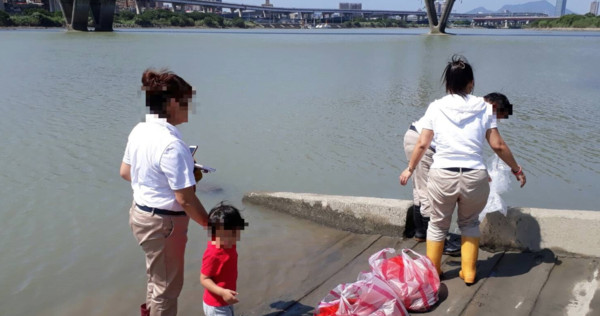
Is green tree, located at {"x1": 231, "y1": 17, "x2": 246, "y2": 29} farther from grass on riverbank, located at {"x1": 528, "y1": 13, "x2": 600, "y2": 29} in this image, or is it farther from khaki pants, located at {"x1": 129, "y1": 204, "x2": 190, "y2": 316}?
khaki pants, located at {"x1": 129, "y1": 204, "x2": 190, "y2": 316}

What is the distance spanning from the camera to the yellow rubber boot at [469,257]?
3.92 m

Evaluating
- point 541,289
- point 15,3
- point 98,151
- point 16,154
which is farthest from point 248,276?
point 15,3

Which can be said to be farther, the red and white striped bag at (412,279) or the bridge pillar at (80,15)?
the bridge pillar at (80,15)

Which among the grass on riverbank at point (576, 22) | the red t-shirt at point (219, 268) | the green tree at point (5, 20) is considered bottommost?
the red t-shirt at point (219, 268)

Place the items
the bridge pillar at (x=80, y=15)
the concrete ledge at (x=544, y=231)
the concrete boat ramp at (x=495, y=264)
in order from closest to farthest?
the concrete boat ramp at (x=495, y=264), the concrete ledge at (x=544, y=231), the bridge pillar at (x=80, y=15)

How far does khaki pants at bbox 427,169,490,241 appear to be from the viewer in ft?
12.0

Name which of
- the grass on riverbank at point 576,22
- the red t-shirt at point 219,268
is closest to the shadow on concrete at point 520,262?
the red t-shirt at point 219,268

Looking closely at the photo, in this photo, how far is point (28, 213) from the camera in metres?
6.63

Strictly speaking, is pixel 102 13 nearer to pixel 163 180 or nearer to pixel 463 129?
pixel 463 129

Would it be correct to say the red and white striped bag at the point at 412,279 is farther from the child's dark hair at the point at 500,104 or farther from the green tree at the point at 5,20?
the green tree at the point at 5,20

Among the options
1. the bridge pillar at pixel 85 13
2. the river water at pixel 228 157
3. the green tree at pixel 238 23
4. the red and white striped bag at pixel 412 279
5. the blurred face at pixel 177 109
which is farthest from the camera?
the green tree at pixel 238 23

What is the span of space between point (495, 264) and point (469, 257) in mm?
505

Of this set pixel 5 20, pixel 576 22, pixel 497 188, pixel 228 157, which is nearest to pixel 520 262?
pixel 497 188

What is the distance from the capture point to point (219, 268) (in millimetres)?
3080
